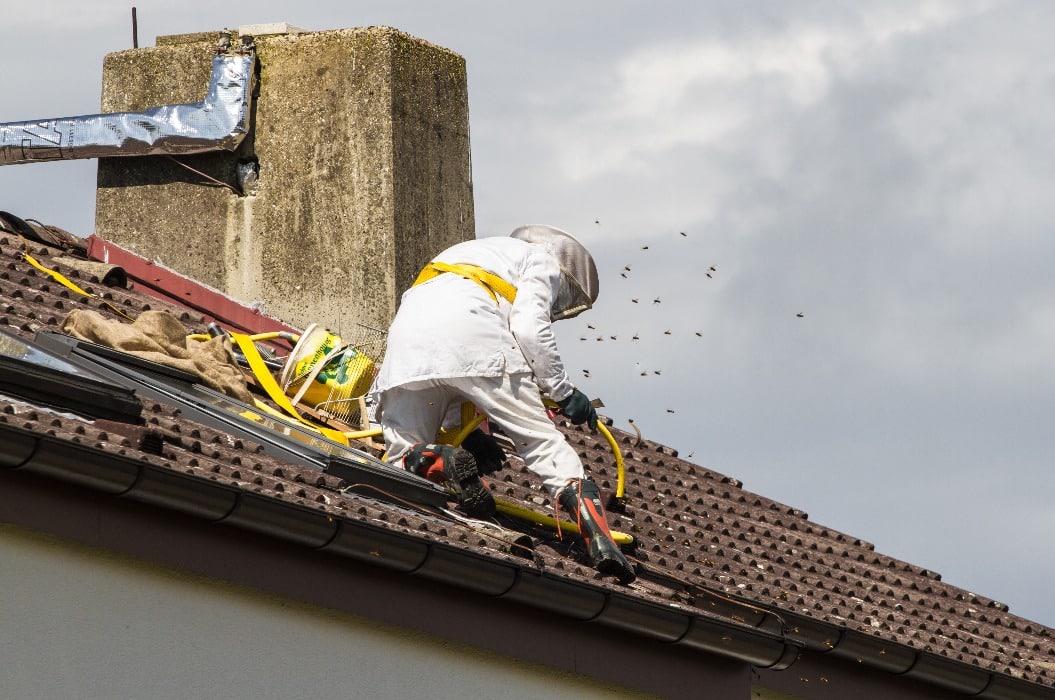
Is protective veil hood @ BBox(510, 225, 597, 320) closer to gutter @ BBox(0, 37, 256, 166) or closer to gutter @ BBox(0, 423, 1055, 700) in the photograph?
gutter @ BBox(0, 423, 1055, 700)

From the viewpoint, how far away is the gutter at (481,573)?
6.52 m

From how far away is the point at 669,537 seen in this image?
10.9m

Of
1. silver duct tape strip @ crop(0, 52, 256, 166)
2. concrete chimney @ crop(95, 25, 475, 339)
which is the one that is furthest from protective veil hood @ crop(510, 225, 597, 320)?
silver duct tape strip @ crop(0, 52, 256, 166)

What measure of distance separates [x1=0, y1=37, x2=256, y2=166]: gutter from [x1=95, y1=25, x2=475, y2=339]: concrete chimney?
0.13 metres

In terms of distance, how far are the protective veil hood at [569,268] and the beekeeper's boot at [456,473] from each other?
3.38 feet

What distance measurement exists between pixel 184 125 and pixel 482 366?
6.48 meters

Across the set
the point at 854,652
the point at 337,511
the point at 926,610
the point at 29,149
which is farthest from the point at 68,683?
the point at 29,149

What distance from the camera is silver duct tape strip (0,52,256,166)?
48.8ft

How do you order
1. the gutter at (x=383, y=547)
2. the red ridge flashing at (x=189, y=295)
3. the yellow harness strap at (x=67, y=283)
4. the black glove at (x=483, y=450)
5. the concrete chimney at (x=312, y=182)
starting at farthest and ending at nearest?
the concrete chimney at (x=312, y=182), the red ridge flashing at (x=189, y=295), the yellow harness strap at (x=67, y=283), the black glove at (x=483, y=450), the gutter at (x=383, y=547)

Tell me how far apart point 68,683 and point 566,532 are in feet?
11.9

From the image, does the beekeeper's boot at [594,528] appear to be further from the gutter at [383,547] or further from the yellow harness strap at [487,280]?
the yellow harness strap at [487,280]

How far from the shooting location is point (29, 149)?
1553 cm

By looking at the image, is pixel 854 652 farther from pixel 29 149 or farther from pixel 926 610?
pixel 29 149

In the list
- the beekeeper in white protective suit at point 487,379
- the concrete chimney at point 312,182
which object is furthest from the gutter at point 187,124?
the beekeeper in white protective suit at point 487,379
